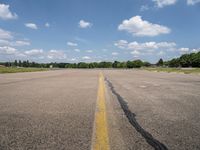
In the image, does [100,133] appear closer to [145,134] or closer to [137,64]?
[145,134]

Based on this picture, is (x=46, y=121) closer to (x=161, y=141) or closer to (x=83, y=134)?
(x=83, y=134)

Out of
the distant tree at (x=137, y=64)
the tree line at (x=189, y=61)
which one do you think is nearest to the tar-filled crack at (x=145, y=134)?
the tree line at (x=189, y=61)

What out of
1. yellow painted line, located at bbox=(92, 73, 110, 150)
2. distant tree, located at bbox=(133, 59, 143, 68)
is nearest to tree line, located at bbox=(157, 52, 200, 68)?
distant tree, located at bbox=(133, 59, 143, 68)

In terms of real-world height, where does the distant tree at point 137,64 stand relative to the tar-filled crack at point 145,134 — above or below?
below

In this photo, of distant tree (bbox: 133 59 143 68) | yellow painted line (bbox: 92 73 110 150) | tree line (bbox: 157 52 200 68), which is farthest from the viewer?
distant tree (bbox: 133 59 143 68)

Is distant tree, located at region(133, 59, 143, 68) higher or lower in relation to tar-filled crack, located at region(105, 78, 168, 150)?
lower

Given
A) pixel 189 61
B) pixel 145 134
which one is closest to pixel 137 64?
pixel 189 61

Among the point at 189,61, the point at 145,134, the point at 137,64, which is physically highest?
the point at 189,61

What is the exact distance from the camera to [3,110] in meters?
5.82

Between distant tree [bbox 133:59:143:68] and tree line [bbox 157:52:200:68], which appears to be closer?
tree line [bbox 157:52:200:68]

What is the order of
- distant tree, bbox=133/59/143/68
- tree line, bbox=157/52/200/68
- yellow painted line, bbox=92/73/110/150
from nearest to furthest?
yellow painted line, bbox=92/73/110/150
tree line, bbox=157/52/200/68
distant tree, bbox=133/59/143/68

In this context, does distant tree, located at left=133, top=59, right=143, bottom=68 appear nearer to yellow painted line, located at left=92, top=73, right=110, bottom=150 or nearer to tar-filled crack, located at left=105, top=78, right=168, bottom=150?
tar-filled crack, located at left=105, top=78, right=168, bottom=150

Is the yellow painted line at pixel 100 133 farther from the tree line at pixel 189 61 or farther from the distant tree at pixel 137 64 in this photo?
the distant tree at pixel 137 64

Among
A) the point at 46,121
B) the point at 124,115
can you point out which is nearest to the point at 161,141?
the point at 124,115
